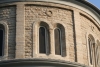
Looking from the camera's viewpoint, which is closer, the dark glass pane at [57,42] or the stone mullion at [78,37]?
the dark glass pane at [57,42]

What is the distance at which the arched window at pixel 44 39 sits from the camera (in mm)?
24531

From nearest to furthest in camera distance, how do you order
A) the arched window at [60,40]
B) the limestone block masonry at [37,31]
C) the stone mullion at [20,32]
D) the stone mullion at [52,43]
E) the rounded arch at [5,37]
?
1. the limestone block masonry at [37,31]
2. the stone mullion at [20,32]
3. the rounded arch at [5,37]
4. the stone mullion at [52,43]
5. the arched window at [60,40]

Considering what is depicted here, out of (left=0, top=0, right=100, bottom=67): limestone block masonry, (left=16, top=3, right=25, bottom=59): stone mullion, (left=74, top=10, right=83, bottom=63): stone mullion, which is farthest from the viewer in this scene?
(left=74, top=10, right=83, bottom=63): stone mullion

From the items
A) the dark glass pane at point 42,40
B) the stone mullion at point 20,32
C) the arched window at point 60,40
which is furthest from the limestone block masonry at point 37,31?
the dark glass pane at point 42,40

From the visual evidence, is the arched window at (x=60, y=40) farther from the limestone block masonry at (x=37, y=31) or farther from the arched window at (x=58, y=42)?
the limestone block masonry at (x=37, y=31)

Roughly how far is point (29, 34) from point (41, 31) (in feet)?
2.75

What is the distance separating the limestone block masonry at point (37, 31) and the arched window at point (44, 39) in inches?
7.4

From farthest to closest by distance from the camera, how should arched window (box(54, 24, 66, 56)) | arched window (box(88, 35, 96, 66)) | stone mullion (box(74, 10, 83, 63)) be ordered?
arched window (box(88, 35, 96, 66)) < stone mullion (box(74, 10, 83, 63)) < arched window (box(54, 24, 66, 56))

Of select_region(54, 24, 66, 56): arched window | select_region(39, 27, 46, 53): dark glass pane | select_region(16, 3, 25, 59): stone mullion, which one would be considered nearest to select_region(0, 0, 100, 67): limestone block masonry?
select_region(16, 3, 25, 59): stone mullion

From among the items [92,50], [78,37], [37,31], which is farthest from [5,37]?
[92,50]

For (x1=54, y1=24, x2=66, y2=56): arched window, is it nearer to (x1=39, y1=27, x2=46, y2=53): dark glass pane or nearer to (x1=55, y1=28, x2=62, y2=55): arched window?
(x1=55, y1=28, x2=62, y2=55): arched window

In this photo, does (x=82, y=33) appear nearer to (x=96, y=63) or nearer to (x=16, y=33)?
(x=96, y=63)

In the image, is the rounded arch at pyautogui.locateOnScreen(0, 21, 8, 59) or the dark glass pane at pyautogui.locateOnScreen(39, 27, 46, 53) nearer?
the rounded arch at pyautogui.locateOnScreen(0, 21, 8, 59)

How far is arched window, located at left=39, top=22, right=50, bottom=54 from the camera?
24531 millimetres
